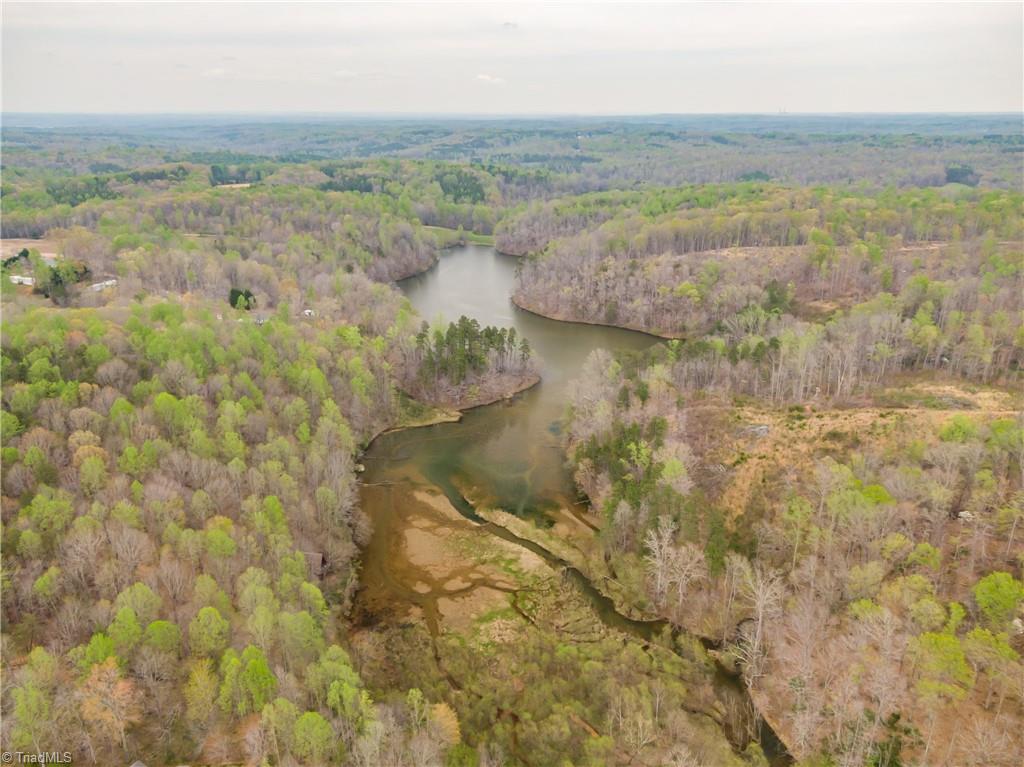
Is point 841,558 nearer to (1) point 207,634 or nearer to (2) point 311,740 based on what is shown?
(2) point 311,740

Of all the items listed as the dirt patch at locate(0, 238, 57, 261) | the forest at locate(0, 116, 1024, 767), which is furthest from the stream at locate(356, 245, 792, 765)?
the dirt patch at locate(0, 238, 57, 261)

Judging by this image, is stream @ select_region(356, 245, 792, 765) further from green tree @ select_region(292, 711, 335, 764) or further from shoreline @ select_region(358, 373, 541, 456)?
green tree @ select_region(292, 711, 335, 764)

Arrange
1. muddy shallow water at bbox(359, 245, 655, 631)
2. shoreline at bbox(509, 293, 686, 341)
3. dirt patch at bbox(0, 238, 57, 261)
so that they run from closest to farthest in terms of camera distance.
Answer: muddy shallow water at bbox(359, 245, 655, 631) < dirt patch at bbox(0, 238, 57, 261) < shoreline at bbox(509, 293, 686, 341)

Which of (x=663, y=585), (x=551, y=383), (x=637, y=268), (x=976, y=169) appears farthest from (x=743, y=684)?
(x=976, y=169)

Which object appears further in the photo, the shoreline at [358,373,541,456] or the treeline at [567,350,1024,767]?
the shoreline at [358,373,541,456]

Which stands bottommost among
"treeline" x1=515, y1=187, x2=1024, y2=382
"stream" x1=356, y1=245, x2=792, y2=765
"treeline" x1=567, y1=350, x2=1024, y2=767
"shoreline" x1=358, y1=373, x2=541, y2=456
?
"stream" x1=356, y1=245, x2=792, y2=765

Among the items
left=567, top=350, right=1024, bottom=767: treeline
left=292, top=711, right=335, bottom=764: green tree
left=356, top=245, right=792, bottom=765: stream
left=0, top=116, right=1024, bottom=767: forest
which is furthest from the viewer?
left=356, top=245, right=792, bottom=765: stream

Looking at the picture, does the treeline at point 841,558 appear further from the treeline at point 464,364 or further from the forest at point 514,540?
the treeline at point 464,364
